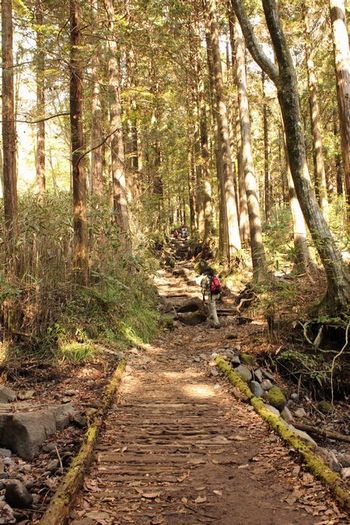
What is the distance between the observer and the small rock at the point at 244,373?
→ 26.1ft

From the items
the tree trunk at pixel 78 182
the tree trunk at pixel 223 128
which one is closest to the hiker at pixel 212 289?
the tree trunk at pixel 78 182

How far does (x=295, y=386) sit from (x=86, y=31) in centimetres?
865

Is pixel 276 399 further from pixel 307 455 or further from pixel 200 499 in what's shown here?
pixel 200 499

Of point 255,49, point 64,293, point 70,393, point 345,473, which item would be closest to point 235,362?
point 70,393

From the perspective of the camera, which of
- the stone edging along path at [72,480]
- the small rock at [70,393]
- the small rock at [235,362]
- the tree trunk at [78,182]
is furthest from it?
the tree trunk at [78,182]

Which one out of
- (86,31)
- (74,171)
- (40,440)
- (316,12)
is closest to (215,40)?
(316,12)

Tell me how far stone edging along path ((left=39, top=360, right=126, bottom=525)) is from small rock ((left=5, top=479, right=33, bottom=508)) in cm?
24

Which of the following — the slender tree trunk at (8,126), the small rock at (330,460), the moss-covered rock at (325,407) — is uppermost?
the slender tree trunk at (8,126)

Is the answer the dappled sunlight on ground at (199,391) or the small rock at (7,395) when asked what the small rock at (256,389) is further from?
the small rock at (7,395)

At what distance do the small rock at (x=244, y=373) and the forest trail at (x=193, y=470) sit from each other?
45 cm

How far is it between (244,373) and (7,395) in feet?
12.5

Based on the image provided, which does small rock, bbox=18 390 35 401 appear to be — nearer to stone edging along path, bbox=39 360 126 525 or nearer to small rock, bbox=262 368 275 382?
stone edging along path, bbox=39 360 126 525

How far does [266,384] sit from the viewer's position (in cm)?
802

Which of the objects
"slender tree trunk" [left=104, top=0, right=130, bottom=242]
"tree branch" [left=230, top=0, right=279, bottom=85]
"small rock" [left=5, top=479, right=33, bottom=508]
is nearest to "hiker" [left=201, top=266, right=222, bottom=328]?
"slender tree trunk" [left=104, top=0, right=130, bottom=242]
